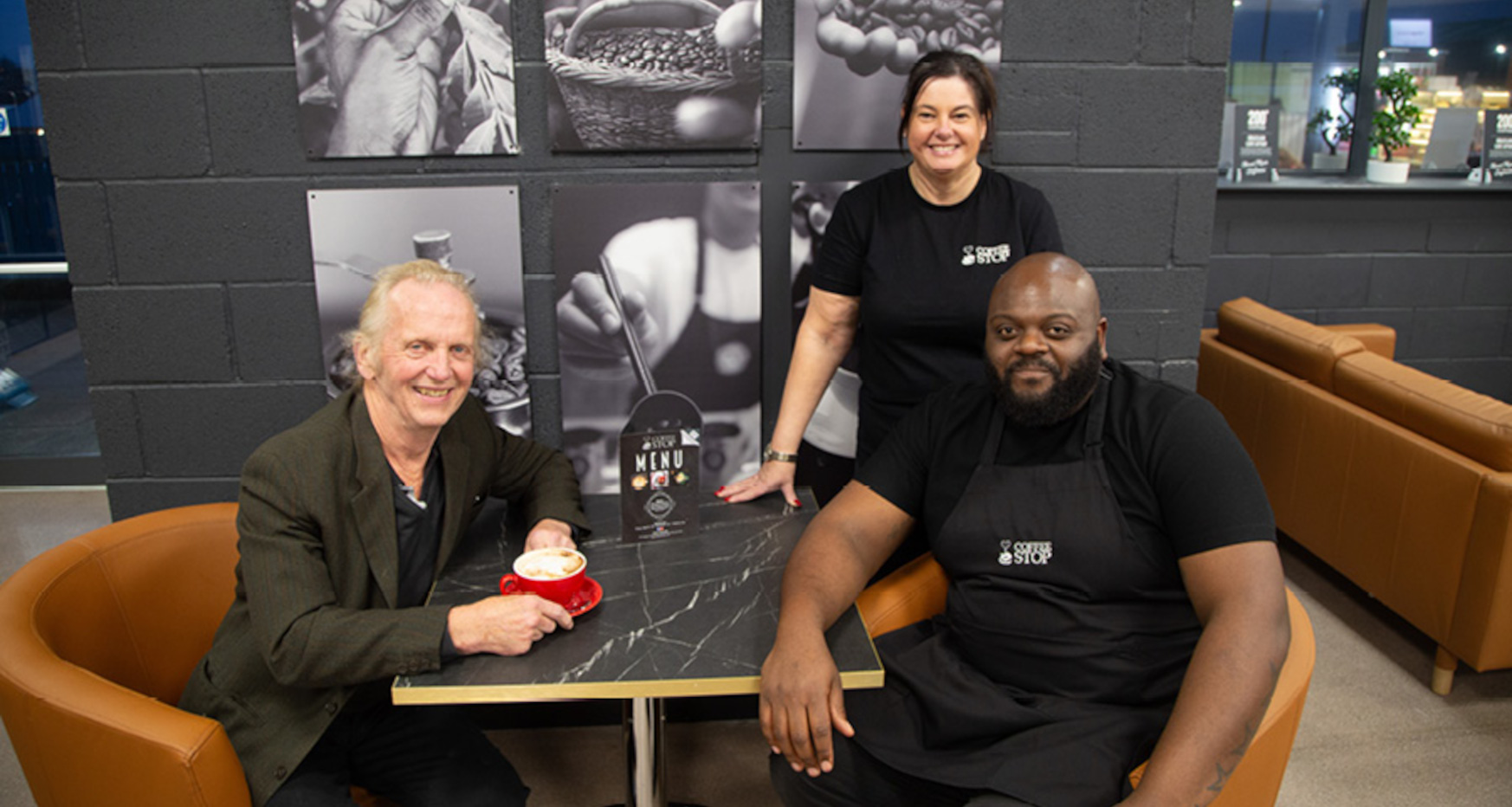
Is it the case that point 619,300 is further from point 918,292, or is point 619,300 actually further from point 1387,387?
point 1387,387

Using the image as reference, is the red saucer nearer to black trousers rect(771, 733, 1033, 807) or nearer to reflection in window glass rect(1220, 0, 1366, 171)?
black trousers rect(771, 733, 1033, 807)

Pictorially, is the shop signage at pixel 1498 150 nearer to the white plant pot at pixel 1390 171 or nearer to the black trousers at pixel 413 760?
the white plant pot at pixel 1390 171

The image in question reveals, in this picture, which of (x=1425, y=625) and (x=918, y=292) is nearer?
(x=918, y=292)

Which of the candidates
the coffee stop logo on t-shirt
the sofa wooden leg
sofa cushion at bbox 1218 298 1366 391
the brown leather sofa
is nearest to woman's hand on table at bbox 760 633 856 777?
the coffee stop logo on t-shirt

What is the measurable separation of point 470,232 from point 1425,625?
2792mm

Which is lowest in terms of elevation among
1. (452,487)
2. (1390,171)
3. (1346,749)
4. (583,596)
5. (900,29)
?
(1346,749)

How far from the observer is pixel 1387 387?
3092 millimetres

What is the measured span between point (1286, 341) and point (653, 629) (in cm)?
287

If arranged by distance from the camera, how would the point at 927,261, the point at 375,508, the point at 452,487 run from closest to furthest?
the point at 375,508 → the point at 452,487 → the point at 927,261

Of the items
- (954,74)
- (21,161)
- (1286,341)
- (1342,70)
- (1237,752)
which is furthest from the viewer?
(1342,70)

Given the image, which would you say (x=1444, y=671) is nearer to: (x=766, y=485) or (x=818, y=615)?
(x=766, y=485)

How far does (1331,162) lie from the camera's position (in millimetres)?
5270

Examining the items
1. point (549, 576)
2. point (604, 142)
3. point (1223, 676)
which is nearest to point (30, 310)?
point (604, 142)

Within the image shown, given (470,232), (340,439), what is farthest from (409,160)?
(340,439)
